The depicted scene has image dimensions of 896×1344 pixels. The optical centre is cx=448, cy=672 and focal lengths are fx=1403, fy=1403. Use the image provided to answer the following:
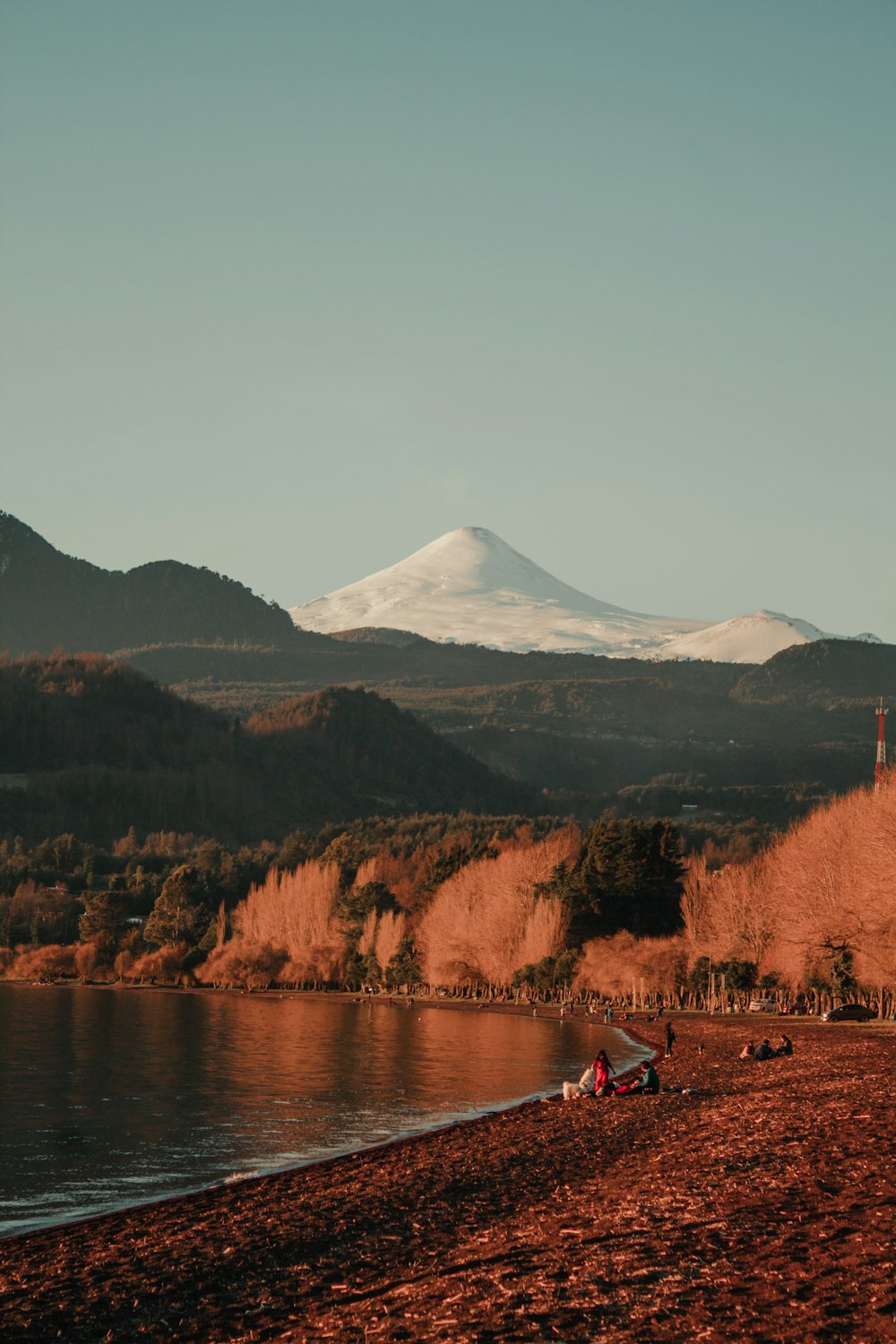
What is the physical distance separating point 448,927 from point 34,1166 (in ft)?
223

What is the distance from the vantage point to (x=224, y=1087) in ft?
144

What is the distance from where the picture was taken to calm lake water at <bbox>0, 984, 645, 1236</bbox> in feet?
92.7

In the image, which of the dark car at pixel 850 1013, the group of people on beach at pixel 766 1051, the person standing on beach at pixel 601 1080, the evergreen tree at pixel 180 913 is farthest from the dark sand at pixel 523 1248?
the evergreen tree at pixel 180 913

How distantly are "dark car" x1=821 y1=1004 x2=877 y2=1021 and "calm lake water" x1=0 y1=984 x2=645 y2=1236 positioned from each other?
29.5 ft

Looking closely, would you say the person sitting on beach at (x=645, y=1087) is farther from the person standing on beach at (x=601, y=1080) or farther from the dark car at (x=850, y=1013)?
the dark car at (x=850, y=1013)

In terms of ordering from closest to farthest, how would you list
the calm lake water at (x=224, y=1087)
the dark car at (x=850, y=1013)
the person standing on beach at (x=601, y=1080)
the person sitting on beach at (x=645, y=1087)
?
1. the calm lake water at (x=224, y=1087)
2. the person sitting on beach at (x=645, y=1087)
3. the person standing on beach at (x=601, y=1080)
4. the dark car at (x=850, y=1013)

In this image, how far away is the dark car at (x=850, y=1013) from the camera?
192 feet

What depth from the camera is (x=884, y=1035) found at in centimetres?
4800

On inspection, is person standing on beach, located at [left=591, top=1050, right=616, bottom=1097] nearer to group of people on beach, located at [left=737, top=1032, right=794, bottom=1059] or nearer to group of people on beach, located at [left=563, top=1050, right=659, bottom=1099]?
group of people on beach, located at [left=563, top=1050, right=659, bottom=1099]

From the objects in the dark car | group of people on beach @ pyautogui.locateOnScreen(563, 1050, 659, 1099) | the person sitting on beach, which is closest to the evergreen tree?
the dark car

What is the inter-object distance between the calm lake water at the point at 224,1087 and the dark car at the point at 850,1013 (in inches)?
354

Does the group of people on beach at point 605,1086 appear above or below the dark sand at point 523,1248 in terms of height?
below

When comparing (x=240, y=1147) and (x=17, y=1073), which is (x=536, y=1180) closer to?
(x=240, y=1147)

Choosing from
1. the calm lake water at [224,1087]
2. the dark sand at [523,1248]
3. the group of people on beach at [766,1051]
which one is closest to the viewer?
the dark sand at [523,1248]
